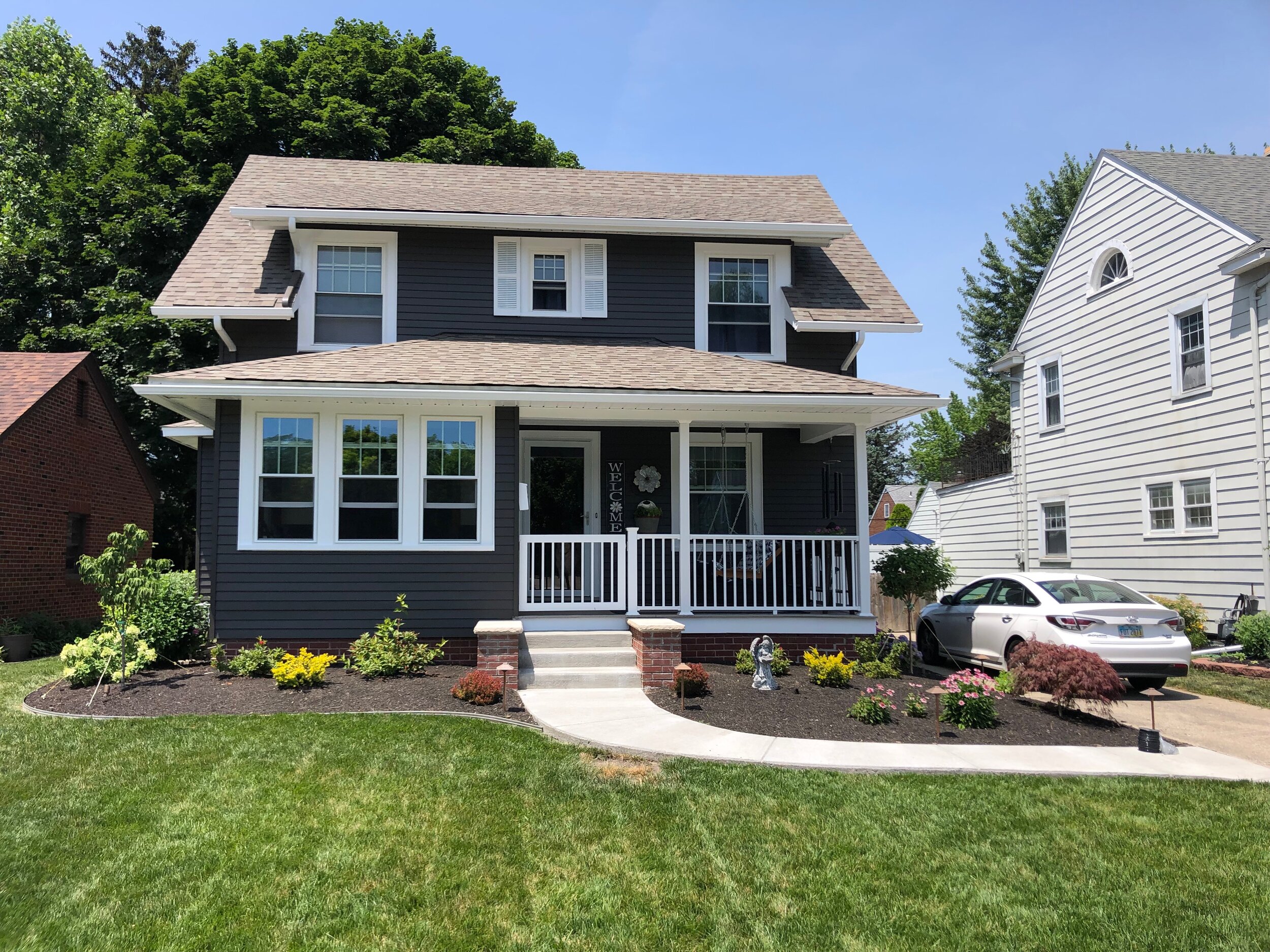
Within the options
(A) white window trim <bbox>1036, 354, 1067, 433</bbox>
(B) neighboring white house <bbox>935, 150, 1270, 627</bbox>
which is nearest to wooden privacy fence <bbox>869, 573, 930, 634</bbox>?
(B) neighboring white house <bbox>935, 150, 1270, 627</bbox>

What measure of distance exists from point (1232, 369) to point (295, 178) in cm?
1512

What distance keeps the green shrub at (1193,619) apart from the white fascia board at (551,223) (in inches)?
311

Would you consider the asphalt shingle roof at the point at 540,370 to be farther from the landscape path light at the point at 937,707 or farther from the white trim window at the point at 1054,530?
the white trim window at the point at 1054,530

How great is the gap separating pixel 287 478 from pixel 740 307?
275 inches

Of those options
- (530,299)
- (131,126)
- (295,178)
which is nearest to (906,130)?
(530,299)

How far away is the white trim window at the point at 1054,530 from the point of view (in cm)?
1723

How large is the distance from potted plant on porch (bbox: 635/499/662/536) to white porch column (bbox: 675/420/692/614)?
1.48m

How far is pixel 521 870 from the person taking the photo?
463cm

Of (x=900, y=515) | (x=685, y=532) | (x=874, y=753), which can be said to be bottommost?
(x=874, y=753)

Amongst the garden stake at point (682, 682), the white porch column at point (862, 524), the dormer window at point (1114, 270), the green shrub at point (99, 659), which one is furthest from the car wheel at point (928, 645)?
the green shrub at point (99, 659)

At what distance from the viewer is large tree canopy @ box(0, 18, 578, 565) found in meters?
22.6

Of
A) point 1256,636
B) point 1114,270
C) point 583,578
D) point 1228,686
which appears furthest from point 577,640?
point 1114,270

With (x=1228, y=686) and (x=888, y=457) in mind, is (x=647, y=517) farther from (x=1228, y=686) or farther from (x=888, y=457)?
(x=888, y=457)

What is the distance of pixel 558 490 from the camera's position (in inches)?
527
